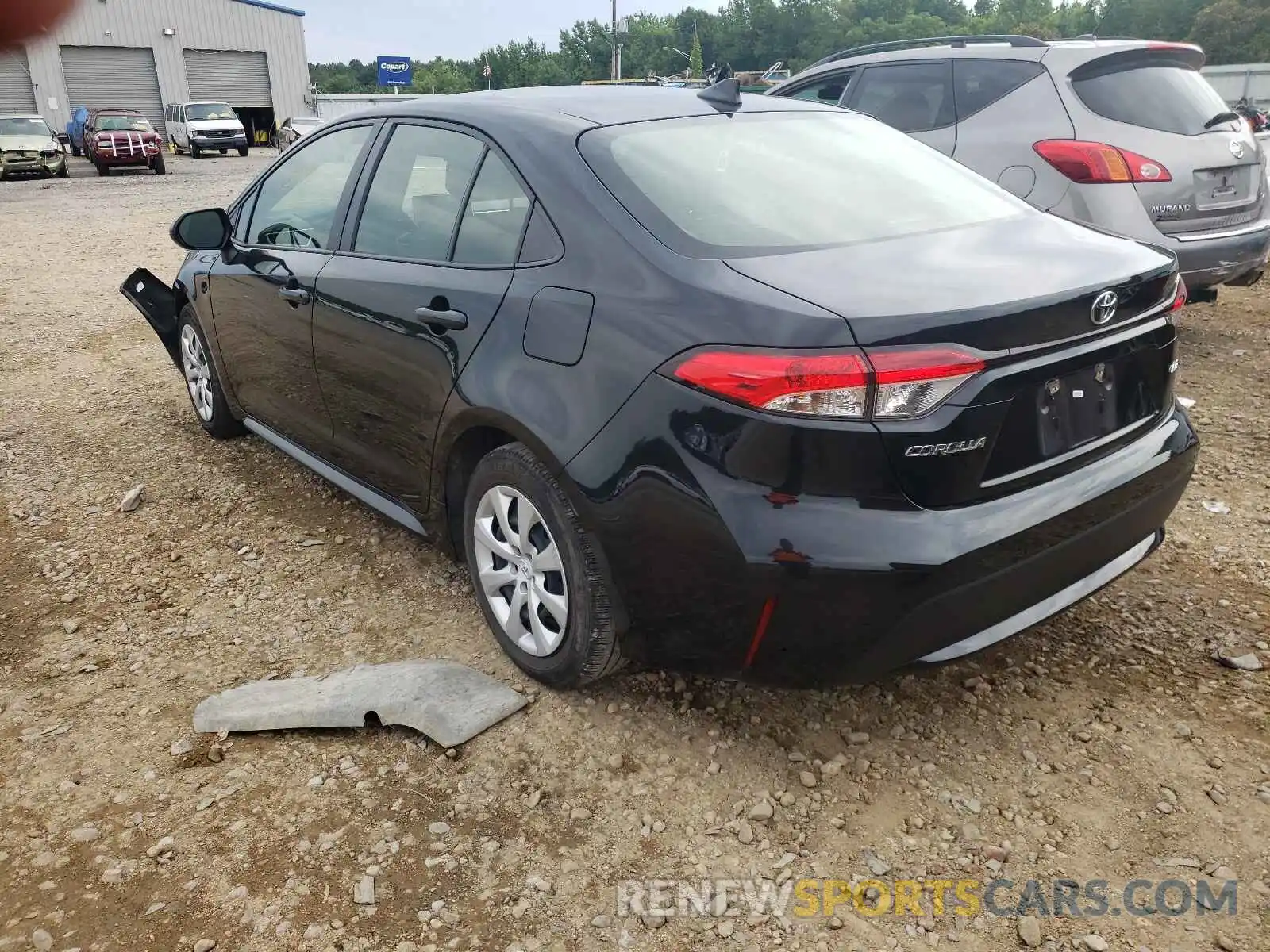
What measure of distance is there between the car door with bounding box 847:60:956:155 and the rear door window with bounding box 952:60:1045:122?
0.06 meters

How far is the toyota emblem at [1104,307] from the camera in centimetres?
229

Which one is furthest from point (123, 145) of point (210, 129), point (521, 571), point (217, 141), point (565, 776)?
point (565, 776)

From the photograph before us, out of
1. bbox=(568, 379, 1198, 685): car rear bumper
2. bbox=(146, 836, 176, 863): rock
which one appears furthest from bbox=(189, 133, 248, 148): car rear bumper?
bbox=(568, 379, 1198, 685): car rear bumper

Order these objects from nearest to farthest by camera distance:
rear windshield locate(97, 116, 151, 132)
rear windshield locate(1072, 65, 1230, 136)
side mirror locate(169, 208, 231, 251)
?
1. side mirror locate(169, 208, 231, 251)
2. rear windshield locate(1072, 65, 1230, 136)
3. rear windshield locate(97, 116, 151, 132)

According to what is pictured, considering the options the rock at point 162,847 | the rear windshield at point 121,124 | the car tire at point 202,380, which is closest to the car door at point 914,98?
the car tire at point 202,380

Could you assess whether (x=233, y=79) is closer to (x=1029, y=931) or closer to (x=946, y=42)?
(x=946, y=42)

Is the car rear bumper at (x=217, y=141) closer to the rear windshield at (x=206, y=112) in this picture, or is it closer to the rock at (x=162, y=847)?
the rear windshield at (x=206, y=112)

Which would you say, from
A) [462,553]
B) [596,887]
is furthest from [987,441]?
[462,553]

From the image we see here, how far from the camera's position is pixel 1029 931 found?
207cm

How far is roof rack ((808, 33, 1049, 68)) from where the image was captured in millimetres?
5699

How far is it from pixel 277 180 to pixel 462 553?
197cm

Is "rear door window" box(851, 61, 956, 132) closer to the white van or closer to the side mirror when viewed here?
the side mirror

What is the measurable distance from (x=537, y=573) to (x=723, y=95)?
167 cm

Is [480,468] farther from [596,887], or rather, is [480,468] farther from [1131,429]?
[1131,429]
